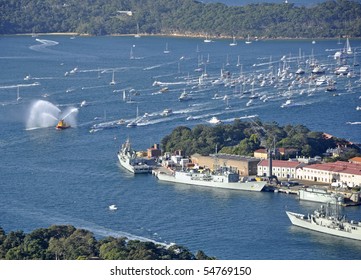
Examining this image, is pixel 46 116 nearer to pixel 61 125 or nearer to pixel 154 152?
pixel 61 125

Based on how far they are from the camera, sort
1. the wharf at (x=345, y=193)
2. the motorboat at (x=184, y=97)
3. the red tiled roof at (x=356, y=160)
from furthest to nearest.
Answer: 1. the motorboat at (x=184, y=97)
2. the red tiled roof at (x=356, y=160)
3. the wharf at (x=345, y=193)

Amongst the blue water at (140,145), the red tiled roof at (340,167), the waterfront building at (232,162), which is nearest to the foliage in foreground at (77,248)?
the blue water at (140,145)

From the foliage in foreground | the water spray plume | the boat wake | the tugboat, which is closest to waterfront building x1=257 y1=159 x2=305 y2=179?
the tugboat

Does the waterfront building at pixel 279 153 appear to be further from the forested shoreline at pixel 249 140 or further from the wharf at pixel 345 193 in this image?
the wharf at pixel 345 193

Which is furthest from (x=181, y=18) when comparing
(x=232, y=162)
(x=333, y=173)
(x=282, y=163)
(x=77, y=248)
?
(x=77, y=248)

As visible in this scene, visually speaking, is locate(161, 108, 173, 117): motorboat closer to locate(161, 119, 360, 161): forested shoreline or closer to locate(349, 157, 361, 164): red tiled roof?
locate(161, 119, 360, 161): forested shoreline

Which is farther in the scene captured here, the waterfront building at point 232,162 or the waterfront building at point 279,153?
the waterfront building at point 279,153
